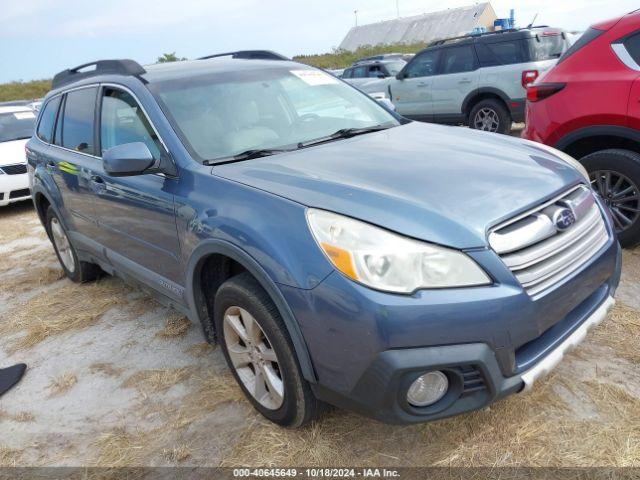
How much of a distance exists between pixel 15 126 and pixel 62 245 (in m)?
5.36

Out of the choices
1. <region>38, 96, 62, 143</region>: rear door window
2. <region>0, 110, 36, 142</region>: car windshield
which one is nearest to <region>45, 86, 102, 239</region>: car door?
<region>38, 96, 62, 143</region>: rear door window

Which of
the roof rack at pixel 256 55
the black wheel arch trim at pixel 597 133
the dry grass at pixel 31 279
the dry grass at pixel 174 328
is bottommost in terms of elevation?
the dry grass at pixel 31 279

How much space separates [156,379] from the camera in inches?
121

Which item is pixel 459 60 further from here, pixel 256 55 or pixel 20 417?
pixel 20 417

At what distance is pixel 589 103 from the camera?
3.86m

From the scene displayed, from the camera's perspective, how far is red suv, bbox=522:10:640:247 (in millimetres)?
3717

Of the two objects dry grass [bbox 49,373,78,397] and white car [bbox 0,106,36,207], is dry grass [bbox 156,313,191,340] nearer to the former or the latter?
dry grass [bbox 49,373,78,397]

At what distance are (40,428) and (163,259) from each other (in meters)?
1.06

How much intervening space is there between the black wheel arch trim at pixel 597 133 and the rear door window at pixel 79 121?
3.40 m

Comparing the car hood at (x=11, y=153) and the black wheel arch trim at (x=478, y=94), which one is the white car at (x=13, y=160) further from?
the black wheel arch trim at (x=478, y=94)

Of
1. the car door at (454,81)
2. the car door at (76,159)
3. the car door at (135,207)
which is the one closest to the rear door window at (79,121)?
the car door at (76,159)

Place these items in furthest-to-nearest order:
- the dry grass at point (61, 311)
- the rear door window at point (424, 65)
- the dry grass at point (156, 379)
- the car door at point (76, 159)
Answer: the rear door window at point (424, 65)
the dry grass at point (61, 311)
the car door at point (76, 159)
the dry grass at point (156, 379)

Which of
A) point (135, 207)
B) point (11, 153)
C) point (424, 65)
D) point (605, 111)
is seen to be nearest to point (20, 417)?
point (135, 207)

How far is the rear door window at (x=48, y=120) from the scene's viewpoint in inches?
175
